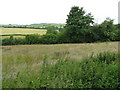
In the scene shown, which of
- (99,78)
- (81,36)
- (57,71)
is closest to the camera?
(99,78)

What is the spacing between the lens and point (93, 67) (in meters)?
4.55

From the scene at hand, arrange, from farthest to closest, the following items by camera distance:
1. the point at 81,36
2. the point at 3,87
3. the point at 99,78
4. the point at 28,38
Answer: the point at 28,38
the point at 81,36
the point at 99,78
the point at 3,87

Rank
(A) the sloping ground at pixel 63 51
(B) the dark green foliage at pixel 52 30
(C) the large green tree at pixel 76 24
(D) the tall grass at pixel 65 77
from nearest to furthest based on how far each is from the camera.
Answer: (D) the tall grass at pixel 65 77 → (A) the sloping ground at pixel 63 51 → (C) the large green tree at pixel 76 24 → (B) the dark green foliage at pixel 52 30

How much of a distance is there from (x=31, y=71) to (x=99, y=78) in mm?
2280

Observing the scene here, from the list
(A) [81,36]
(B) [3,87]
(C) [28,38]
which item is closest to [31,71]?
(B) [3,87]

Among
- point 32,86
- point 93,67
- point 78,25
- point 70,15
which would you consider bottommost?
point 32,86

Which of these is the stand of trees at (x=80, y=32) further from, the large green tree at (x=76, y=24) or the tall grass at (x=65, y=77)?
the tall grass at (x=65, y=77)

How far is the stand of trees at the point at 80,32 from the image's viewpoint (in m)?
45.1

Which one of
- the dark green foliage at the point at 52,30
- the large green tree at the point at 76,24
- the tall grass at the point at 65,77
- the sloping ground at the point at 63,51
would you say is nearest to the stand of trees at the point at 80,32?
the large green tree at the point at 76,24

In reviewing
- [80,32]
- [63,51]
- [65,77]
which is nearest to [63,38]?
[80,32]

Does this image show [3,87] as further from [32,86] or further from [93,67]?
[93,67]

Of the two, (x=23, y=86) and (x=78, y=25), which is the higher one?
(x=78, y=25)

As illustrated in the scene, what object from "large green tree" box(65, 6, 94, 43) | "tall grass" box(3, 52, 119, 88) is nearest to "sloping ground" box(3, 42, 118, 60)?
"tall grass" box(3, 52, 119, 88)

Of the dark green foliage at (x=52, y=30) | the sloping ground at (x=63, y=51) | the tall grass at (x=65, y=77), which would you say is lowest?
the tall grass at (x=65, y=77)
